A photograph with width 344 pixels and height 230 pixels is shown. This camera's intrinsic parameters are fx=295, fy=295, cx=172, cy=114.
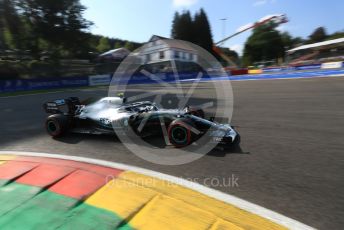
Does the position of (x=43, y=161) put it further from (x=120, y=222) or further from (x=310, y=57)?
(x=310, y=57)

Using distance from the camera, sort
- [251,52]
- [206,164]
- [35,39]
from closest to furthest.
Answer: [206,164], [35,39], [251,52]

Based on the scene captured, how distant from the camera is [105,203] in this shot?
3414mm

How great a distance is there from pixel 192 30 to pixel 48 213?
250 ft

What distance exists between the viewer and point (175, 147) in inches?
215

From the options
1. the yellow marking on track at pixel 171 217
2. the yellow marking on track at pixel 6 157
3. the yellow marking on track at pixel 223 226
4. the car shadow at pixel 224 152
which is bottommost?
the yellow marking on track at pixel 223 226

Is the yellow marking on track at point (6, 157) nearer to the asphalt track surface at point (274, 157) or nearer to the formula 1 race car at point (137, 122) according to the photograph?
the asphalt track surface at point (274, 157)

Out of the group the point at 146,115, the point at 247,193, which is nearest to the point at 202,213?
the point at 247,193

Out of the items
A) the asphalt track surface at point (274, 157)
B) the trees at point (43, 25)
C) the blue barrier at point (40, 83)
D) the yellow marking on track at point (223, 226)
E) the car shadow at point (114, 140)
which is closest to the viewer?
the yellow marking on track at point (223, 226)

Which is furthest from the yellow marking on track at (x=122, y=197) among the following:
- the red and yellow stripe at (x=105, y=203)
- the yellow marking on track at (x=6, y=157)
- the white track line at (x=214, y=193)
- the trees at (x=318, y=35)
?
the trees at (x=318, y=35)

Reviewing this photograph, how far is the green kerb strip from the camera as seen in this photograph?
3010mm

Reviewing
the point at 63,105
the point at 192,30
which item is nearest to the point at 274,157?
the point at 63,105

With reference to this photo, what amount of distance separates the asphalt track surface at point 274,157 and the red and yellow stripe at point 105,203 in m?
0.51

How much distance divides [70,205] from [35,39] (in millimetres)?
39631

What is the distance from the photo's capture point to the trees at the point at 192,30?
75.1m
